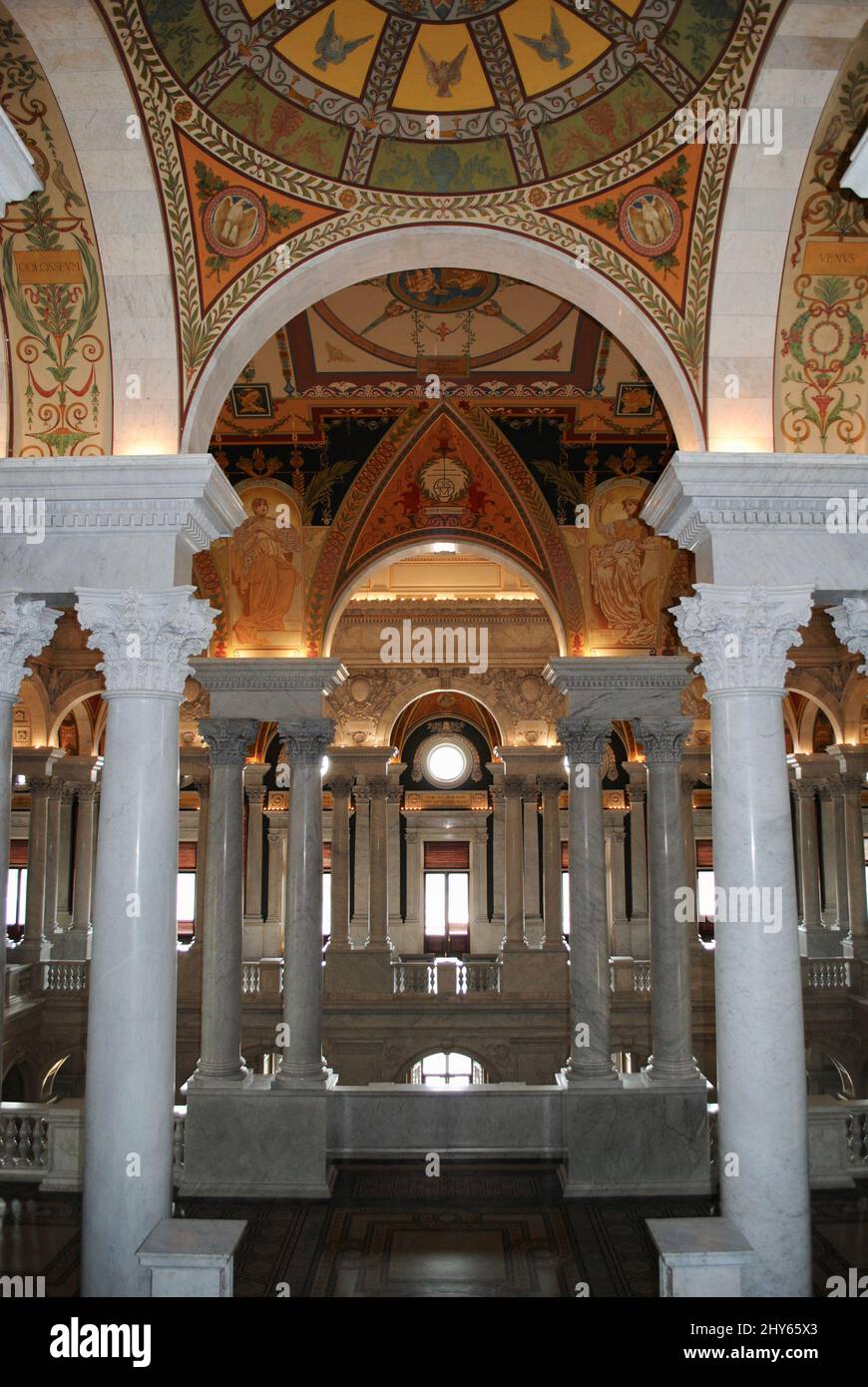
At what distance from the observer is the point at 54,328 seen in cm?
786

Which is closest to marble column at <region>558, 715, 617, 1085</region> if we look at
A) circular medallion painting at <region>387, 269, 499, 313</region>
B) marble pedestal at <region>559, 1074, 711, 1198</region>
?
marble pedestal at <region>559, 1074, 711, 1198</region>

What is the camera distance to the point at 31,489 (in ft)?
24.4

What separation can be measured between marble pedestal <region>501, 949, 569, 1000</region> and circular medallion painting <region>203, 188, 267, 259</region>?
14.7 m

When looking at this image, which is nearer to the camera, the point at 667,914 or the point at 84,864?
the point at 667,914

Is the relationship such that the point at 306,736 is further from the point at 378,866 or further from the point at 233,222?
the point at 378,866

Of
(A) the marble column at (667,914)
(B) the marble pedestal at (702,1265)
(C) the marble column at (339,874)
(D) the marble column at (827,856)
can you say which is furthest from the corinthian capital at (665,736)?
(D) the marble column at (827,856)

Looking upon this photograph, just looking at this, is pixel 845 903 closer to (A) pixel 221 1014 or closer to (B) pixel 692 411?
(A) pixel 221 1014

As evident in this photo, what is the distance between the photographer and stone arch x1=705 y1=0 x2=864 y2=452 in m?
7.08

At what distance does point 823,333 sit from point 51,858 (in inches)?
693

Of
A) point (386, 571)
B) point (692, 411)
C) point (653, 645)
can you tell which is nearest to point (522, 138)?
point (692, 411)

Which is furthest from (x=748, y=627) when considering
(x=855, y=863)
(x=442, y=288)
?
(x=855, y=863)

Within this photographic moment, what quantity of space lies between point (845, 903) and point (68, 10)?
21.4m

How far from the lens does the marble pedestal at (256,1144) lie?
37.0 feet
